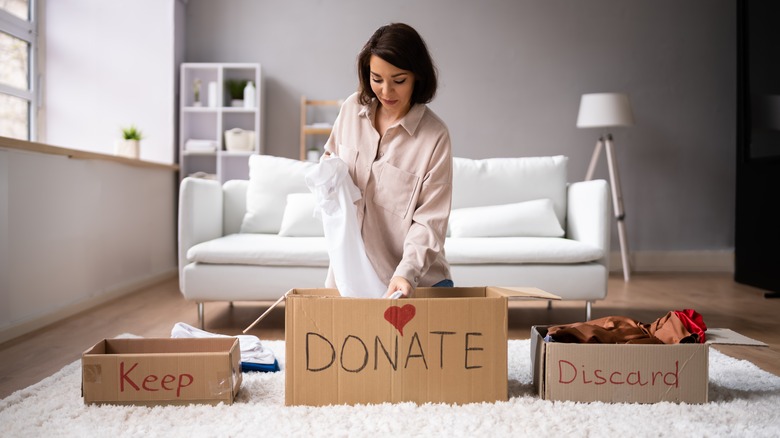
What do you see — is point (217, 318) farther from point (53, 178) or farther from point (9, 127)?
point (9, 127)

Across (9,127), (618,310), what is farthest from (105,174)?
(618,310)

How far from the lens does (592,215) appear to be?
305 cm

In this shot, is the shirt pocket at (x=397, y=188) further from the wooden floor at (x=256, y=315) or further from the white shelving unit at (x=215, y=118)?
the white shelving unit at (x=215, y=118)

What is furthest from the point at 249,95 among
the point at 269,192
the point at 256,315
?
the point at 256,315

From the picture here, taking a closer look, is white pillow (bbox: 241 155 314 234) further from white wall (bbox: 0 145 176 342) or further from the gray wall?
the gray wall

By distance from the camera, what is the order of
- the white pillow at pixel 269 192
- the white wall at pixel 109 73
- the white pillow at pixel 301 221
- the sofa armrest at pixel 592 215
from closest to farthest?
the sofa armrest at pixel 592 215
the white pillow at pixel 301 221
the white pillow at pixel 269 192
the white wall at pixel 109 73

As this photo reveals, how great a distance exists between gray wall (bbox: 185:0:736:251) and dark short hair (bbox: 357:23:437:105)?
3.65 meters

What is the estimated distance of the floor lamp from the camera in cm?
485

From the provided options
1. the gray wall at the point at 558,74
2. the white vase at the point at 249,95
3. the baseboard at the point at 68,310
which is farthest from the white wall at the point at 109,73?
the baseboard at the point at 68,310

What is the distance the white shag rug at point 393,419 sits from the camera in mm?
1522

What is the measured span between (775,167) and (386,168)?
3397 millimetres

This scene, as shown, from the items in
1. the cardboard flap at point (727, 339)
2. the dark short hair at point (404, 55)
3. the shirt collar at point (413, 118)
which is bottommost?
the cardboard flap at point (727, 339)

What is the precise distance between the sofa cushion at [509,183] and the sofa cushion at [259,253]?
2.98 feet

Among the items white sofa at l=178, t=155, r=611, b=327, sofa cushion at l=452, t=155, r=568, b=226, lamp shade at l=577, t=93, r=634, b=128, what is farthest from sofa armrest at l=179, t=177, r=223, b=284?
lamp shade at l=577, t=93, r=634, b=128
